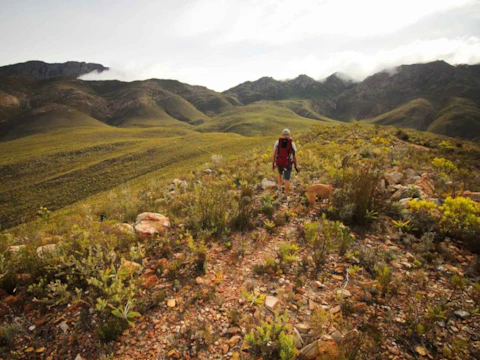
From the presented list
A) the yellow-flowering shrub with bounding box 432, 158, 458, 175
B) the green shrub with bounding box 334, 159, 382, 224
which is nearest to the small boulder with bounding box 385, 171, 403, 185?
the green shrub with bounding box 334, 159, 382, 224

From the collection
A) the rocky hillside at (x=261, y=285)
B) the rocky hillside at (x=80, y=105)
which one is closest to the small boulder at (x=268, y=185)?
the rocky hillside at (x=261, y=285)

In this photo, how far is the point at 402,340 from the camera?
3160 mm

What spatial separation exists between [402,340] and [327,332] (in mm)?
975

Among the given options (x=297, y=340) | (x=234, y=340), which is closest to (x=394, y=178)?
(x=297, y=340)

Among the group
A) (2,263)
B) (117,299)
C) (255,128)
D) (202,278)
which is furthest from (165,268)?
(255,128)

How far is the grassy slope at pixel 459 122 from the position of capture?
156 m

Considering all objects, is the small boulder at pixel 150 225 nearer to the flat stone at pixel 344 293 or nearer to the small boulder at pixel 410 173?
the flat stone at pixel 344 293

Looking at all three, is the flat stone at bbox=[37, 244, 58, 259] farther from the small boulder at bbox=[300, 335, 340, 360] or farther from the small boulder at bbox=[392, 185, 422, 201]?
the small boulder at bbox=[392, 185, 422, 201]

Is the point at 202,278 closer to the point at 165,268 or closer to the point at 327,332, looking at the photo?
the point at 165,268

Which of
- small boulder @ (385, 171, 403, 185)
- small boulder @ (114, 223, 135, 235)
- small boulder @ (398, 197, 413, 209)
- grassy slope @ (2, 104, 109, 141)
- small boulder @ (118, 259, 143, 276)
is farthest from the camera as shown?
grassy slope @ (2, 104, 109, 141)

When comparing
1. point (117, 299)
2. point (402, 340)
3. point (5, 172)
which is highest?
point (117, 299)

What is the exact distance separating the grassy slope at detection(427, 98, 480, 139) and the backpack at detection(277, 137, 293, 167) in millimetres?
198616

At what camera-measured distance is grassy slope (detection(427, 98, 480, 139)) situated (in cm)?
15650

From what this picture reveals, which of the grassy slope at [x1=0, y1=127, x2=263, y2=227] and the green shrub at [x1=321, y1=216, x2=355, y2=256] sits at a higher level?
the green shrub at [x1=321, y1=216, x2=355, y2=256]
